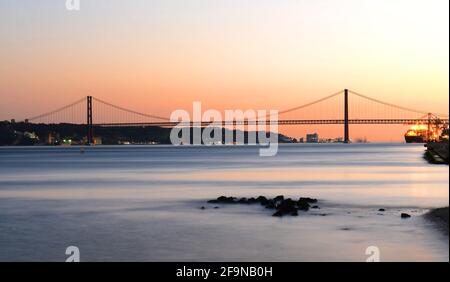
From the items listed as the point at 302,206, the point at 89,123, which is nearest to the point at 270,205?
the point at 302,206

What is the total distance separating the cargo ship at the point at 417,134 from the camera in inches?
6821

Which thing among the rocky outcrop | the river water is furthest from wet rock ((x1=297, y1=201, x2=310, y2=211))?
the river water

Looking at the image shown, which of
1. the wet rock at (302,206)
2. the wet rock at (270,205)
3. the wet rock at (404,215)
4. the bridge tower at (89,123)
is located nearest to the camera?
the wet rock at (404,215)

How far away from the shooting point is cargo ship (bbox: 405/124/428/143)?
173250mm

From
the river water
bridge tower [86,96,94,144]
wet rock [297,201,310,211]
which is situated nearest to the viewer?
the river water

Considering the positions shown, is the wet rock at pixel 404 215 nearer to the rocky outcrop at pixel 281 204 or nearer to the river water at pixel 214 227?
the river water at pixel 214 227

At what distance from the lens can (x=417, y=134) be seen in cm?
17712

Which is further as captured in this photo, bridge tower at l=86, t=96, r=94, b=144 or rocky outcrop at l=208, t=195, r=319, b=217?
bridge tower at l=86, t=96, r=94, b=144

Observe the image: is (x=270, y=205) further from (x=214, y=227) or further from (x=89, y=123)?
(x=89, y=123)

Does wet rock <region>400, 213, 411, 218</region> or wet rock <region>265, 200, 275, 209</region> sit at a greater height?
wet rock <region>400, 213, 411, 218</region>

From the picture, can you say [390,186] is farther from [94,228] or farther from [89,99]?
[89,99]

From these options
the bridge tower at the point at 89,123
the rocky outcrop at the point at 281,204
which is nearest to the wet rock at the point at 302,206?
the rocky outcrop at the point at 281,204

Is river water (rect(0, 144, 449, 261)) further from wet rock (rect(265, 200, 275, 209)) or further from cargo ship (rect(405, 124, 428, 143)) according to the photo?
cargo ship (rect(405, 124, 428, 143))
